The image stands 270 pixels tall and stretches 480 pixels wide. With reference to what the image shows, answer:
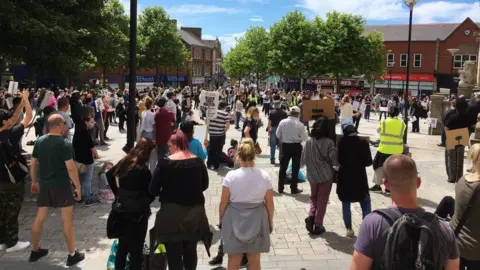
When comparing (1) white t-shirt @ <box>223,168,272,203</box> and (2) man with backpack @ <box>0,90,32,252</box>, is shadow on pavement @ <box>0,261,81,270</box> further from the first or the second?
(1) white t-shirt @ <box>223,168,272,203</box>

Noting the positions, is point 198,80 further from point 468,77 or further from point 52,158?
point 52,158

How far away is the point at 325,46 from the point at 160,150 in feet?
136

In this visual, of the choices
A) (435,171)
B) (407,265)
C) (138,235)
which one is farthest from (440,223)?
(435,171)

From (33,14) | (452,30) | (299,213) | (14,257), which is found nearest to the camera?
(14,257)

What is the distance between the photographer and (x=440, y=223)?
2531 millimetres

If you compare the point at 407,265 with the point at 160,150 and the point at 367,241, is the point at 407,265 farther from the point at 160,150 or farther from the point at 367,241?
the point at 160,150

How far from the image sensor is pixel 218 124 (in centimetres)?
1134

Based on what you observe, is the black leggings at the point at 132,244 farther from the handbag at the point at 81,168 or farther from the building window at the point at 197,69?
the building window at the point at 197,69

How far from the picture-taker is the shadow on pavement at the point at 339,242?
613cm

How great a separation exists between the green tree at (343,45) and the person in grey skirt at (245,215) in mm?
45403

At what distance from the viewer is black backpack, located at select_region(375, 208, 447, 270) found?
2.34 m

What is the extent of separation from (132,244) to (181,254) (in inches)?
21.8

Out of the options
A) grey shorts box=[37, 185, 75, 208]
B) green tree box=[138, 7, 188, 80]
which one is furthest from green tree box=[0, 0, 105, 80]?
green tree box=[138, 7, 188, 80]

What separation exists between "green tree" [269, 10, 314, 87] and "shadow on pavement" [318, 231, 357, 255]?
44.0 metres
